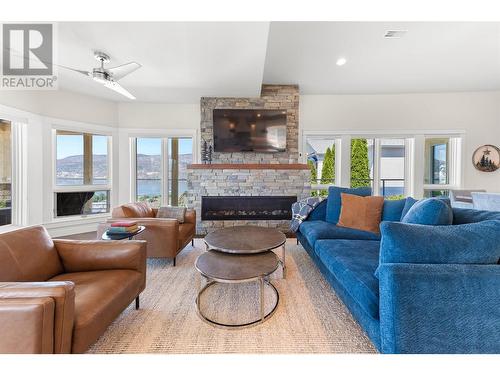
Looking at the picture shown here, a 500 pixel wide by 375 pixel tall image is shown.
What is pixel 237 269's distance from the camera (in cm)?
171

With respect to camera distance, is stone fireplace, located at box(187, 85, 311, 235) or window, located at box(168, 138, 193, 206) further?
window, located at box(168, 138, 193, 206)

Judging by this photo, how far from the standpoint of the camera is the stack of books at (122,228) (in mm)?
2246

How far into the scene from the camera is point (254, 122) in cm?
433

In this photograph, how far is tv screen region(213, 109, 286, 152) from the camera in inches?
170

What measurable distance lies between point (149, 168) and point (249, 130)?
2363 millimetres

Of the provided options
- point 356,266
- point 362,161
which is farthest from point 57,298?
point 362,161

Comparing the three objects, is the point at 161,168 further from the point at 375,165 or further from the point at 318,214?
the point at 375,165

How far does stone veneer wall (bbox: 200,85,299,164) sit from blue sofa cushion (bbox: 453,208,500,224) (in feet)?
9.76

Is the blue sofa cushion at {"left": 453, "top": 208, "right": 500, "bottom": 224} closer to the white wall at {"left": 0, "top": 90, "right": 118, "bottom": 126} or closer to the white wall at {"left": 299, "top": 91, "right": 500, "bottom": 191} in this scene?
the white wall at {"left": 299, "top": 91, "right": 500, "bottom": 191}

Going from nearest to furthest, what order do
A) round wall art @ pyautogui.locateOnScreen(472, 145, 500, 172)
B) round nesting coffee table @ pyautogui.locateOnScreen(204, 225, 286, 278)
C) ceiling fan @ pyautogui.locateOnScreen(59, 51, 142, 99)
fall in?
round nesting coffee table @ pyautogui.locateOnScreen(204, 225, 286, 278)
ceiling fan @ pyautogui.locateOnScreen(59, 51, 142, 99)
round wall art @ pyautogui.locateOnScreen(472, 145, 500, 172)

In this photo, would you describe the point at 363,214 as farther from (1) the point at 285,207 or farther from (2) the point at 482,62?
(2) the point at 482,62

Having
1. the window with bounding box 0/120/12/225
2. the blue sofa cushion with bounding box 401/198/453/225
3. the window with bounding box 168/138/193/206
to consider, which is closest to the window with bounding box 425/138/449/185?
the blue sofa cushion with bounding box 401/198/453/225

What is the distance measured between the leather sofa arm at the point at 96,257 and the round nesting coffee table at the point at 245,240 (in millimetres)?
690
